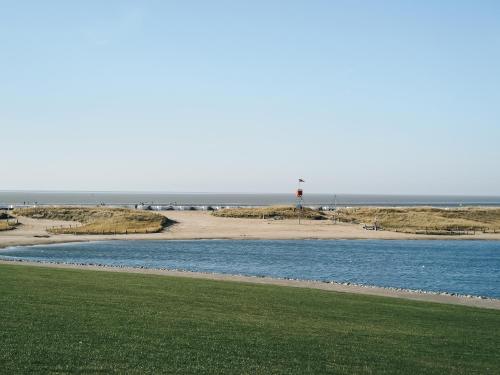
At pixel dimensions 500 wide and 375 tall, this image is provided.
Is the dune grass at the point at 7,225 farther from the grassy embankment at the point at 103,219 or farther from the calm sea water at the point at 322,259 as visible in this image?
the calm sea water at the point at 322,259

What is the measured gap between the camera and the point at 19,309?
57.1 feet

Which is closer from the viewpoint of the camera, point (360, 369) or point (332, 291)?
point (360, 369)

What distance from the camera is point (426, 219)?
102812mm

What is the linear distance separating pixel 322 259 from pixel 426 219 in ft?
174

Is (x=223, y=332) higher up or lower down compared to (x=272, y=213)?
lower down

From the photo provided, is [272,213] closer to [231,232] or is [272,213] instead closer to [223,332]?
[231,232]

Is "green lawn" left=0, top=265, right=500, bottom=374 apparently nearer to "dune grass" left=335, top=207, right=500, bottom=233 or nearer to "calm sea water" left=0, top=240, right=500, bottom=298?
"calm sea water" left=0, top=240, right=500, bottom=298

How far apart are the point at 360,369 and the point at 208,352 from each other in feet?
12.3

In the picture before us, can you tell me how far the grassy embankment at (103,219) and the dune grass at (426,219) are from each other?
123 ft

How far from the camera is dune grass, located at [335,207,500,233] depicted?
9656cm

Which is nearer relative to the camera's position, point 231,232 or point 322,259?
point 322,259

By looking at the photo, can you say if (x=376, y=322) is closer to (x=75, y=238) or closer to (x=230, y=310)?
(x=230, y=310)

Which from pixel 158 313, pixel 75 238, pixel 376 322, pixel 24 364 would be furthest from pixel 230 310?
pixel 75 238

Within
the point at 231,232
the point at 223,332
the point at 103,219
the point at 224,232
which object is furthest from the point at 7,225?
the point at 223,332
